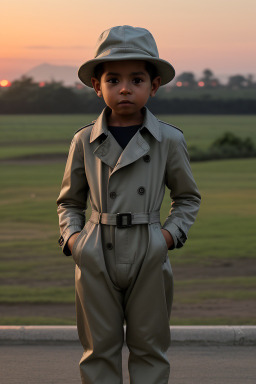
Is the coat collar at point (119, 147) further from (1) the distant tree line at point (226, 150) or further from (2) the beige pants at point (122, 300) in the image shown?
(1) the distant tree line at point (226, 150)

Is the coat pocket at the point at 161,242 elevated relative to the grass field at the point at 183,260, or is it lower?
elevated

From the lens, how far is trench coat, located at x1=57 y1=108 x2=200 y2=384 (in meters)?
3.30

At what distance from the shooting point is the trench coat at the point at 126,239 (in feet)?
10.8

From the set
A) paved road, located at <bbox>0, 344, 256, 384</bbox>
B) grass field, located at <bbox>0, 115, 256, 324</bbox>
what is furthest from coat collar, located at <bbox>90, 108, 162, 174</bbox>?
grass field, located at <bbox>0, 115, 256, 324</bbox>

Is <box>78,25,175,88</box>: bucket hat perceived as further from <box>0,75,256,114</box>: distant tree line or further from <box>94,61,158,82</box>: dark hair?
<box>0,75,256,114</box>: distant tree line

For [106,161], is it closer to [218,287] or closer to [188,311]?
[188,311]

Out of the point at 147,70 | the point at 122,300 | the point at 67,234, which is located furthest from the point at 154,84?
the point at 122,300

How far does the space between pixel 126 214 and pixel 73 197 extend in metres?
0.38

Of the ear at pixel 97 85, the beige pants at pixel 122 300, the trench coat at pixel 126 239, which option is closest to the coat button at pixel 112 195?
the trench coat at pixel 126 239

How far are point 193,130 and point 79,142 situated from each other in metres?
65.9

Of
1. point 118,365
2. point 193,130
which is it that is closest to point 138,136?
point 118,365

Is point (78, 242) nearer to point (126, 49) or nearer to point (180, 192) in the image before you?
point (180, 192)

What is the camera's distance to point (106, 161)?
3342 millimetres

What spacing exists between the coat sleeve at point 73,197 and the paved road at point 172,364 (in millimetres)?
1307
